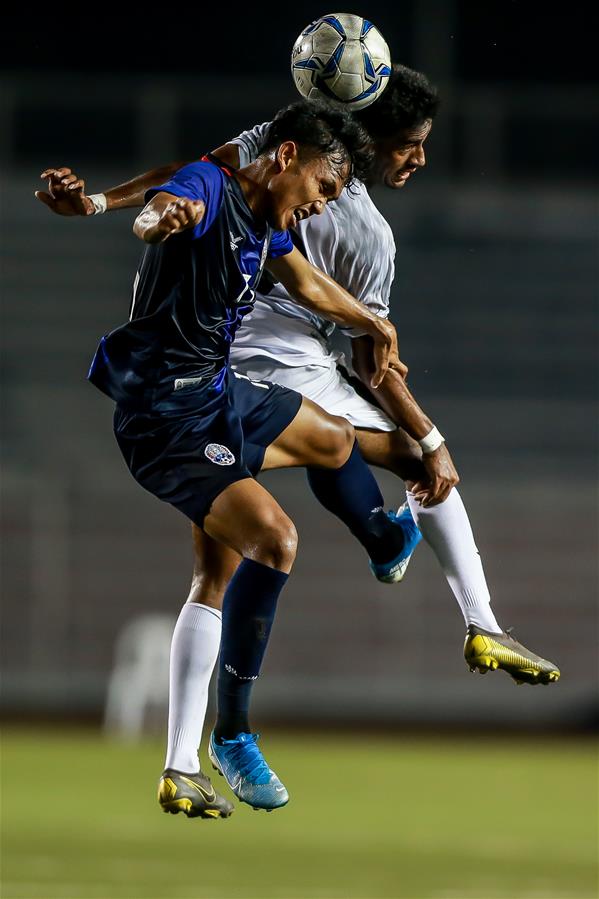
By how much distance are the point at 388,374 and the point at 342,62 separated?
35.1 inches

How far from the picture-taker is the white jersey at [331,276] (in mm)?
4711

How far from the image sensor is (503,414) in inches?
607

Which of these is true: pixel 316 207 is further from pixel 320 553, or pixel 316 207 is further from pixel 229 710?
pixel 320 553

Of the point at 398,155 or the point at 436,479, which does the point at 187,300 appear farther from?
the point at 436,479

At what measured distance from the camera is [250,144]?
4.36 metres

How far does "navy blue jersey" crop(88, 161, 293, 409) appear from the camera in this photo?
4148 mm

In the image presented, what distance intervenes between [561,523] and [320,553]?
2.20 m

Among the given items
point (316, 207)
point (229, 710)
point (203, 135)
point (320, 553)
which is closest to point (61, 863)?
point (320, 553)

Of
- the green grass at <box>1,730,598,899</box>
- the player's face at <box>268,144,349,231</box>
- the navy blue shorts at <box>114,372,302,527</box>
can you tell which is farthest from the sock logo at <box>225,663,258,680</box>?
the green grass at <box>1,730,598,899</box>

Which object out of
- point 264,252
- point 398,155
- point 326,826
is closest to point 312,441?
point 264,252

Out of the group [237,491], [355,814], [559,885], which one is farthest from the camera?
[355,814]

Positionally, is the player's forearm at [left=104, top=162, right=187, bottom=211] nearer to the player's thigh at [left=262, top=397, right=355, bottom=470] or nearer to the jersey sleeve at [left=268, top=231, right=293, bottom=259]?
the jersey sleeve at [left=268, top=231, right=293, bottom=259]

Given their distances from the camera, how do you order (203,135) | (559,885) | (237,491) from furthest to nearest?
(203,135) → (559,885) → (237,491)

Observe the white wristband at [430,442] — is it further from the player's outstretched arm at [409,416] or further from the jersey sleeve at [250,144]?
the jersey sleeve at [250,144]
